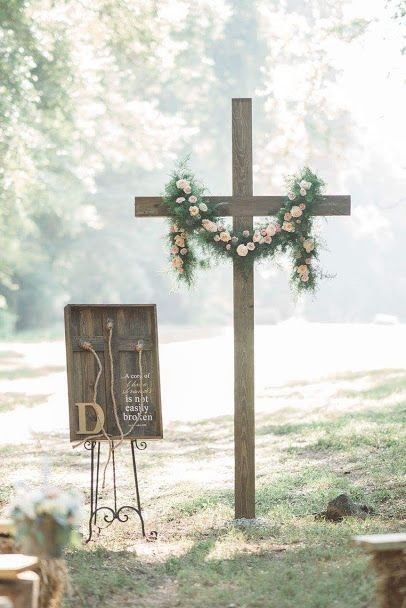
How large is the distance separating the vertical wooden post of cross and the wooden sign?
0.74 meters

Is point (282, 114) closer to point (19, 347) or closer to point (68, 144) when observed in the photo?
point (68, 144)

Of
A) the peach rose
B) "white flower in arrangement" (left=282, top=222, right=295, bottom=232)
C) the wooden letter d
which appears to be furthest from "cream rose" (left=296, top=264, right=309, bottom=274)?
the wooden letter d

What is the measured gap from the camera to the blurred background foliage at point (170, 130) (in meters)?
21.6

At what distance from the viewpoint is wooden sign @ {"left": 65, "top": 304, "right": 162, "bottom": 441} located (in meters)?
7.82

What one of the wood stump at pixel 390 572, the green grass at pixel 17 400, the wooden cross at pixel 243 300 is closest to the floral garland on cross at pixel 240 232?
the wooden cross at pixel 243 300

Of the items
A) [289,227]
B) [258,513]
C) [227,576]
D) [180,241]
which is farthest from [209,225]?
[227,576]

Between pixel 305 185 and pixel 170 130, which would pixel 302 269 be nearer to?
pixel 305 185

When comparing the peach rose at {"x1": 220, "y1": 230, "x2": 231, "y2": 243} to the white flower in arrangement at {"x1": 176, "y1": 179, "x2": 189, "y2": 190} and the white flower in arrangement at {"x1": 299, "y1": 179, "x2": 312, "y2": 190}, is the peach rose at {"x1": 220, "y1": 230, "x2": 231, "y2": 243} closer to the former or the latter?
the white flower in arrangement at {"x1": 176, "y1": 179, "x2": 189, "y2": 190}

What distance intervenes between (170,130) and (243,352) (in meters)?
25.5

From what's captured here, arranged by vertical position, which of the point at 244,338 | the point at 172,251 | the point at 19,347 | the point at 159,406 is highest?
the point at 172,251

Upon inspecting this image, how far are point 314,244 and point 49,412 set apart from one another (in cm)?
1090

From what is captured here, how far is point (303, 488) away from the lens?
9.81 meters

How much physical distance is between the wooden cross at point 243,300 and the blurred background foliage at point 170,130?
710 mm

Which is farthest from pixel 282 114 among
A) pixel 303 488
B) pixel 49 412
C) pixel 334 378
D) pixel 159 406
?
pixel 159 406
